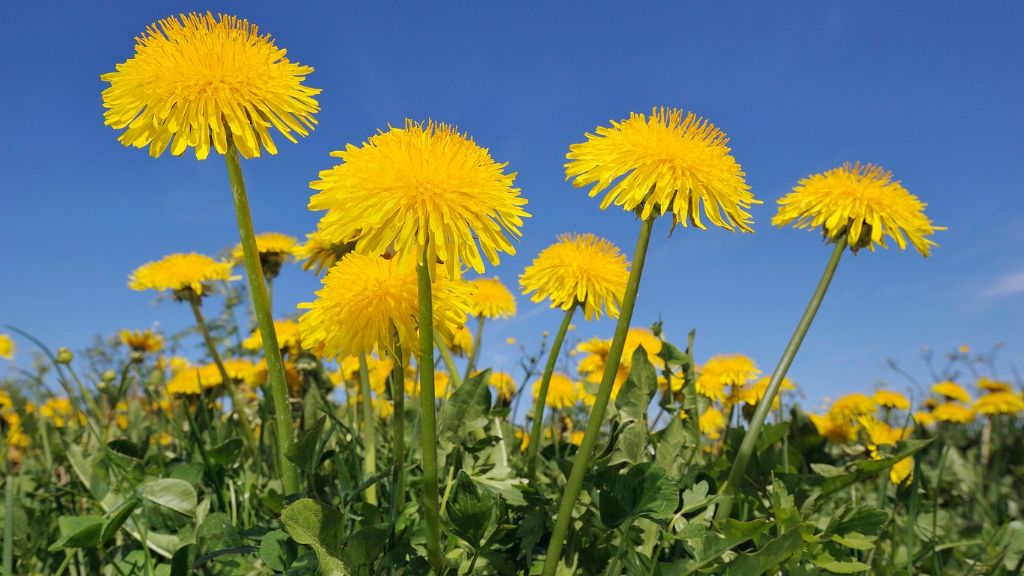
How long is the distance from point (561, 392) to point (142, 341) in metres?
2.79

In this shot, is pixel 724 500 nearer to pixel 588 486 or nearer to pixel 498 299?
pixel 588 486

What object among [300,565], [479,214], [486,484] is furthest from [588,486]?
[479,214]

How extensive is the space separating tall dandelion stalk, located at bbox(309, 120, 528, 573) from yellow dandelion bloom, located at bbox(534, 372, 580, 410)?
252cm

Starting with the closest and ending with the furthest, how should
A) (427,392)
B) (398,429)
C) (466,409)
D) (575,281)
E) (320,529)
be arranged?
(427,392), (320,529), (398,429), (466,409), (575,281)

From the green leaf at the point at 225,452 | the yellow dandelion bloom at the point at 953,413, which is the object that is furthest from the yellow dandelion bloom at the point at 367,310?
the yellow dandelion bloom at the point at 953,413

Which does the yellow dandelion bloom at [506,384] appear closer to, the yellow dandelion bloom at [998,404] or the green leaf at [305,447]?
the green leaf at [305,447]

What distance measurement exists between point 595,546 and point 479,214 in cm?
97

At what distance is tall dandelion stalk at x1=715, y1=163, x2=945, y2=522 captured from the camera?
6.62 feet

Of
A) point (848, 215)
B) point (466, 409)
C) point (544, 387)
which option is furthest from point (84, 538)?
point (848, 215)

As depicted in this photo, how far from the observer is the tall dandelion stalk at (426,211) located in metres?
1.27

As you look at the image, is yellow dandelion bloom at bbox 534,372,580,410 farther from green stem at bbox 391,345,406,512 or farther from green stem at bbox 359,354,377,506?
green stem at bbox 391,345,406,512

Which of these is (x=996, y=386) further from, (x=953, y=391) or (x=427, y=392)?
(x=427, y=392)

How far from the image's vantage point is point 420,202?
51.4 inches

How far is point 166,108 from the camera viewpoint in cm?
150
